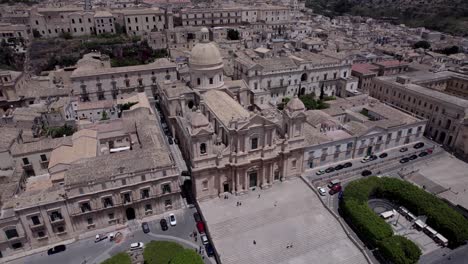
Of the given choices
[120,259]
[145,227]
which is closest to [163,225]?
[145,227]

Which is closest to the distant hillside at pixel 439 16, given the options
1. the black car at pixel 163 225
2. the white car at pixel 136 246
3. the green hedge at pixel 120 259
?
the black car at pixel 163 225

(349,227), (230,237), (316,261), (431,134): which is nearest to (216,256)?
(230,237)

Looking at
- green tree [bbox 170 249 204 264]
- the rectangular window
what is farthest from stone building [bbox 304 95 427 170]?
green tree [bbox 170 249 204 264]

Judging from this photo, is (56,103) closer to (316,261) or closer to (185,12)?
(316,261)

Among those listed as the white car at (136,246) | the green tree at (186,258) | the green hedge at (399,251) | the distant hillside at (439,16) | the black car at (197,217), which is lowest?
the black car at (197,217)

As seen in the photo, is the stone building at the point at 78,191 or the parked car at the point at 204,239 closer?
the stone building at the point at 78,191

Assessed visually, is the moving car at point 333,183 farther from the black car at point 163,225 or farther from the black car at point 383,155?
the black car at point 163,225

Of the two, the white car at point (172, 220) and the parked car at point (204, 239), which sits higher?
the white car at point (172, 220)
